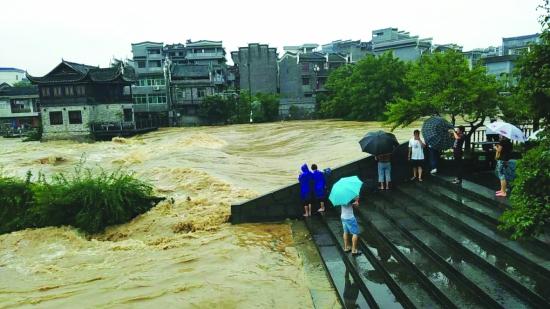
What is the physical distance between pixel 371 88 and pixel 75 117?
31.7 meters

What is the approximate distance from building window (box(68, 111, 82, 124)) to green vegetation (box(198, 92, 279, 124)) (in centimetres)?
1408

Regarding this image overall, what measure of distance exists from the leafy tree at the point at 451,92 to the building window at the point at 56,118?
40275mm

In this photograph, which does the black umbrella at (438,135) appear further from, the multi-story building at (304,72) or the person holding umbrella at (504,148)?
the multi-story building at (304,72)

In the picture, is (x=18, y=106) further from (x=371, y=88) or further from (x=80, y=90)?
(x=371, y=88)

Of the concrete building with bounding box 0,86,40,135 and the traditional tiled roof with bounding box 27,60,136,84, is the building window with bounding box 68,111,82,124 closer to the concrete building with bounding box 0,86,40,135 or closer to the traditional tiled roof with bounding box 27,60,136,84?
the traditional tiled roof with bounding box 27,60,136,84

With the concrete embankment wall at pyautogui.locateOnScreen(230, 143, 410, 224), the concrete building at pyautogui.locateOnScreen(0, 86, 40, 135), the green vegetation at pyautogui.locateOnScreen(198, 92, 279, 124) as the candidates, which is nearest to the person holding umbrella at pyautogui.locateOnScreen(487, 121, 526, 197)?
the concrete embankment wall at pyautogui.locateOnScreen(230, 143, 410, 224)

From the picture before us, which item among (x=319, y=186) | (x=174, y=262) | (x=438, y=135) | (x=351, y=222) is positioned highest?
(x=438, y=135)

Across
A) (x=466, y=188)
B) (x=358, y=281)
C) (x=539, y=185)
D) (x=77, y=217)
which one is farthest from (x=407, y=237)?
(x=77, y=217)

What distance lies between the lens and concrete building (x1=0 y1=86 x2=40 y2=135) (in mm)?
56656

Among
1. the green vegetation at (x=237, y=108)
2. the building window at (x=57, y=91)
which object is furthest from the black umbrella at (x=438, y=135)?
the building window at (x=57, y=91)

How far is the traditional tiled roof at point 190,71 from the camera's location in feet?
179

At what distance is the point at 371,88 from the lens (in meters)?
43.2

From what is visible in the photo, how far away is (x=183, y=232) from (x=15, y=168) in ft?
65.8

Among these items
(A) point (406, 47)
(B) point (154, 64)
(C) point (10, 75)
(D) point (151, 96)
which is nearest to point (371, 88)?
(A) point (406, 47)
